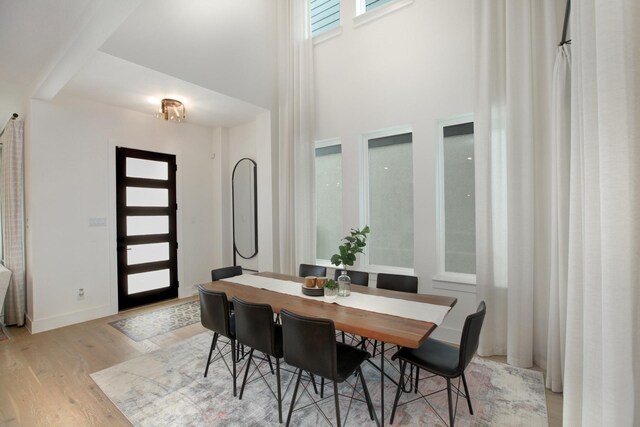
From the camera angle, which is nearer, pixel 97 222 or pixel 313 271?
pixel 313 271

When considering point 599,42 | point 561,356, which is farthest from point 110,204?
point 561,356

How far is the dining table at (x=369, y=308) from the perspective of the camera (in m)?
1.75

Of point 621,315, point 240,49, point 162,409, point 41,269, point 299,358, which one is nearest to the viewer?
point 621,315

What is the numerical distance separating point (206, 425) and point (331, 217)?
2.87 m

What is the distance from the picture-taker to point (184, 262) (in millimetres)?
5000

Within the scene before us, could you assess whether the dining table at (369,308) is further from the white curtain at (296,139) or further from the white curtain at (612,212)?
the white curtain at (296,139)

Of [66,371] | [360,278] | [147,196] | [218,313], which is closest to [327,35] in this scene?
[360,278]

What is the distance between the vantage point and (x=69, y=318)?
3.83 m

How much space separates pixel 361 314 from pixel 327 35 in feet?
12.6

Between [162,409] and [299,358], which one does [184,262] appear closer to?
[162,409]

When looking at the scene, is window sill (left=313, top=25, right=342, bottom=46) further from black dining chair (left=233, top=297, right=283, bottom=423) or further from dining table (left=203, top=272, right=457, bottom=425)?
black dining chair (left=233, top=297, right=283, bottom=423)

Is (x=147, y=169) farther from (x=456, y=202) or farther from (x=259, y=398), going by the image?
(x=456, y=202)

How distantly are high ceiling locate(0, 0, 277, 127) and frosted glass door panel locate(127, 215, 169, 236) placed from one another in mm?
1636

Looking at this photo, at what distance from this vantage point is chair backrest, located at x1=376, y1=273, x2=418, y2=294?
2.73 meters
